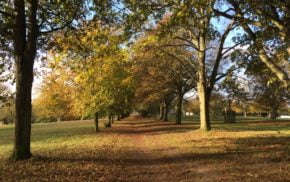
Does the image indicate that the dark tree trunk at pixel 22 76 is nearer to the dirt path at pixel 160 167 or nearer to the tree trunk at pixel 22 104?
the tree trunk at pixel 22 104

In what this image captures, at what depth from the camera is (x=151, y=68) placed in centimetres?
4219

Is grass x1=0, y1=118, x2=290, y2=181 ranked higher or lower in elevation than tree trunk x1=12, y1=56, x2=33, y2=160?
lower

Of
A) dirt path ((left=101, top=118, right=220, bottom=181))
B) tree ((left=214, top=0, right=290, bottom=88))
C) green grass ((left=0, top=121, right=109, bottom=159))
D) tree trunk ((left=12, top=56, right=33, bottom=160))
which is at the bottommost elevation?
dirt path ((left=101, top=118, right=220, bottom=181))

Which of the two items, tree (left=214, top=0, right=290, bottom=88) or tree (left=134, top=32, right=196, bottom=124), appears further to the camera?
tree (left=134, top=32, right=196, bottom=124)

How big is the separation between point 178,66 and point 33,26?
1104 inches

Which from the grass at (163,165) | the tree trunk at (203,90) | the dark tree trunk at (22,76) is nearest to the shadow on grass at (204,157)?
the grass at (163,165)

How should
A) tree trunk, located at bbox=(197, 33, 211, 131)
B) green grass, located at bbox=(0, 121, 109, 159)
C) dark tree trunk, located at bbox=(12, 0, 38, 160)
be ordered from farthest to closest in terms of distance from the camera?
tree trunk, located at bbox=(197, 33, 211, 131), green grass, located at bbox=(0, 121, 109, 159), dark tree trunk, located at bbox=(12, 0, 38, 160)

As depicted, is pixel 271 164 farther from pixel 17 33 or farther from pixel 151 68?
pixel 151 68

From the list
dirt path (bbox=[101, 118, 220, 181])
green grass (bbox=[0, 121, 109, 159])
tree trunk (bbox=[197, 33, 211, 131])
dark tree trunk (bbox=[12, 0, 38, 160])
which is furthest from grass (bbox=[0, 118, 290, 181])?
tree trunk (bbox=[197, 33, 211, 131])

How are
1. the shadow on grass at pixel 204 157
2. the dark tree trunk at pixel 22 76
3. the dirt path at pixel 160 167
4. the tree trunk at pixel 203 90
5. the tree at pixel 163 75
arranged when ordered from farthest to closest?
the tree at pixel 163 75, the tree trunk at pixel 203 90, the dark tree trunk at pixel 22 76, the shadow on grass at pixel 204 157, the dirt path at pixel 160 167

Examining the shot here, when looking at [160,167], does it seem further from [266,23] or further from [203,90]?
[203,90]

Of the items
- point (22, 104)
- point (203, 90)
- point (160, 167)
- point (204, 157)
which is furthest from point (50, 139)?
point (160, 167)

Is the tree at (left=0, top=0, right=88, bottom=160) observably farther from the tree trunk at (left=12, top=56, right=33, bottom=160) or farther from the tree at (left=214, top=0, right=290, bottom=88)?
the tree at (left=214, top=0, right=290, bottom=88)

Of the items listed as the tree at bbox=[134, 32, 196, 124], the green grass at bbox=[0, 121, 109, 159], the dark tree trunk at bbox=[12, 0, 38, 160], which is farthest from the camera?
the tree at bbox=[134, 32, 196, 124]
